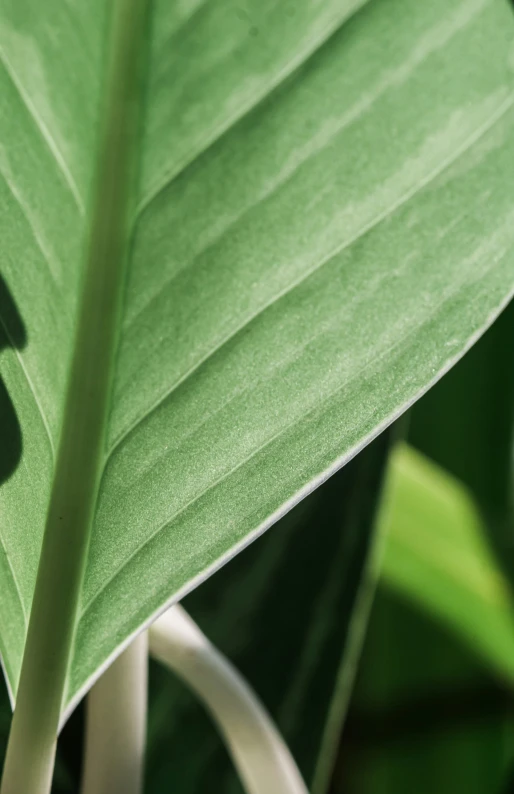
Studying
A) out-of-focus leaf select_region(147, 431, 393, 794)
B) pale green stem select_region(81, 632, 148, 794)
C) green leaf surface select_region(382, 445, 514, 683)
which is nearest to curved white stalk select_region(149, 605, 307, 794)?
pale green stem select_region(81, 632, 148, 794)

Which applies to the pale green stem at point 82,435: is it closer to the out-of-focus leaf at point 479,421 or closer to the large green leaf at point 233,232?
the large green leaf at point 233,232

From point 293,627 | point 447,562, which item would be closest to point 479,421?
point 447,562

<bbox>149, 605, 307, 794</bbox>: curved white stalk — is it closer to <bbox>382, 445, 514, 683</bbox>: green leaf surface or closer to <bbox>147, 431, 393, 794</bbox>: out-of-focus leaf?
<bbox>147, 431, 393, 794</bbox>: out-of-focus leaf

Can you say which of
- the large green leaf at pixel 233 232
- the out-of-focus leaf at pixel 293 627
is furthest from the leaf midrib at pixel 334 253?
the out-of-focus leaf at pixel 293 627

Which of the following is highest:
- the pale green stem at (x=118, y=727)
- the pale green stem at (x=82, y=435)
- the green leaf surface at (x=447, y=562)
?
the pale green stem at (x=82, y=435)

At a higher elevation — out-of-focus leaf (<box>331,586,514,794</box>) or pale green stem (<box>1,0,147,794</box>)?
pale green stem (<box>1,0,147,794</box>)

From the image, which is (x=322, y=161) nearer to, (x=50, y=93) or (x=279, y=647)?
(x=50, y=93)
